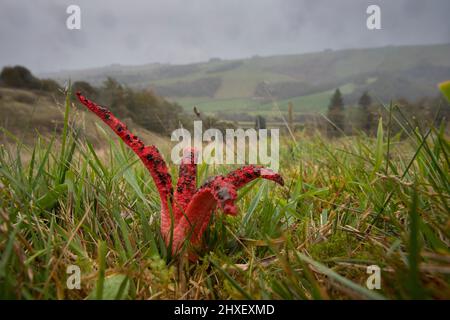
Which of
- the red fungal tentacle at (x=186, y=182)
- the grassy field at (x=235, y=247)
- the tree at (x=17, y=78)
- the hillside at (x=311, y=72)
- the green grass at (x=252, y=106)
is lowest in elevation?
the grassy field at (x=235, y=247)

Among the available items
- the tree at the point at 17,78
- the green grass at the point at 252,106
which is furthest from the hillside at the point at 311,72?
the tree at the point at 17,78

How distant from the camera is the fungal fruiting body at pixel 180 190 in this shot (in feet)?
4.68

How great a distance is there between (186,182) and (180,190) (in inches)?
1.9

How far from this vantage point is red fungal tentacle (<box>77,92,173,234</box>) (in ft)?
4.96

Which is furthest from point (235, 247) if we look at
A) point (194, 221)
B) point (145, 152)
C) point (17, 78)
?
point (17, 78)

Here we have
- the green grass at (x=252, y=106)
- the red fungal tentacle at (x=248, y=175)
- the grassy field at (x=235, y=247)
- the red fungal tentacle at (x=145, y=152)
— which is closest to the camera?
the grassy field at (x=235, y=247)

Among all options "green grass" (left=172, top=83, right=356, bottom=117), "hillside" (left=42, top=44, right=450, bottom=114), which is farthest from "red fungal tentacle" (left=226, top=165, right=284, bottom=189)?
"hillside" (left=42, top=44, right=450, bottom=114)

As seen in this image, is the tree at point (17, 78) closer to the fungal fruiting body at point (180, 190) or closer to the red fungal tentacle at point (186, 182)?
the fungal fruiting body at point (180, 190)

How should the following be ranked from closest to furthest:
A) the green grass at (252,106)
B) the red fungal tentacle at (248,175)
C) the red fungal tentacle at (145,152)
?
1. the red fungal tentacle at (248,175)
2. the red fungal tentacle at (145,152)
3. the green grass at (252,106)

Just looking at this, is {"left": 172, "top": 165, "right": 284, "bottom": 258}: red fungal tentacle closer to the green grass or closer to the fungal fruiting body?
the fungal fruiting body

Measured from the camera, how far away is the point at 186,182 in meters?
1.59

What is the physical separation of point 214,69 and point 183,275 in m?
115
